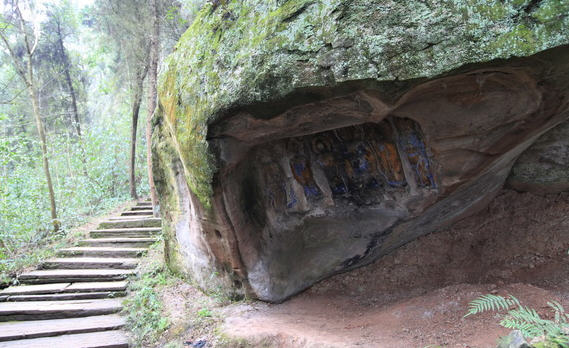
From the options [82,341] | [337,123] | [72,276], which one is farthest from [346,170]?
[72,276]

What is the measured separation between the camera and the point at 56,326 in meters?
5.24

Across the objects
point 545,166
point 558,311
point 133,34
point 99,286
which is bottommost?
point 99,286

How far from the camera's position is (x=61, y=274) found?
6.77 m

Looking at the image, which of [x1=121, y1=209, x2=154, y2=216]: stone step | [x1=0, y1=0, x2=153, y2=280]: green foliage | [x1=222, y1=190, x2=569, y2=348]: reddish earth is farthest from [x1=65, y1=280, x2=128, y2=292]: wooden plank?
[x1=121, y1=209, x2=154, y2=216]: stone step

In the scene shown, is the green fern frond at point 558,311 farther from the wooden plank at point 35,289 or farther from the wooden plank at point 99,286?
the wooden plank at point 35,289

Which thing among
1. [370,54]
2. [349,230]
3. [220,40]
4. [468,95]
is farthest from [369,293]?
[220,40]

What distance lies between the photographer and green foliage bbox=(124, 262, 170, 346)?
469 cm

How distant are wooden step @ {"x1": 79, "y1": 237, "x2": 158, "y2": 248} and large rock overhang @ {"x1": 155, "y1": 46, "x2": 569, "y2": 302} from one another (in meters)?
2.50

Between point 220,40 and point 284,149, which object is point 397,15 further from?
point 284,149

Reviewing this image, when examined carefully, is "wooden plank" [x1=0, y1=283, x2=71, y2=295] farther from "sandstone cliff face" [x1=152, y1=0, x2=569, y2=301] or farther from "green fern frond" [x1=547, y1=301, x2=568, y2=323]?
"green fern frond" [x1=547, y1=301, x2=568, y2=323]

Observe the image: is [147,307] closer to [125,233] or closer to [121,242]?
[121,242]

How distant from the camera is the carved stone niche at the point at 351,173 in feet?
11.5

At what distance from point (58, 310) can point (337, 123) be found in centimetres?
536

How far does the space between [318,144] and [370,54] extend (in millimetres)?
2049
